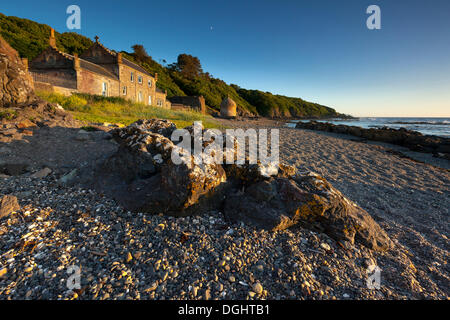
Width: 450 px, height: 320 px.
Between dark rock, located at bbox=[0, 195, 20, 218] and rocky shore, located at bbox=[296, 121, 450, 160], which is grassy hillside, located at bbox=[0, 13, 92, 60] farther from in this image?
rocky shore, located at bbox=[296, 121, 450, 160]

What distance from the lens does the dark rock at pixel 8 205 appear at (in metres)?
2.41

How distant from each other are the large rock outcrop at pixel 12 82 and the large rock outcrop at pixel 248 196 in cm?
634

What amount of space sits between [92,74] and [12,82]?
71.4ft

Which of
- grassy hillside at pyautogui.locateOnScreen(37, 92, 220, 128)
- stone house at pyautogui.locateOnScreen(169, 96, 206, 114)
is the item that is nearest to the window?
grassy hillside at pyautogui.locateOnScreen(37, 92, 220, 128)

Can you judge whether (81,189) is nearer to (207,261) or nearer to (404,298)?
(207,261)

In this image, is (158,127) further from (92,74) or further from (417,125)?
(417,125)

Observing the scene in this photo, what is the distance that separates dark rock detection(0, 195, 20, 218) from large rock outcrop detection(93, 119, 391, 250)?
38.0 inches

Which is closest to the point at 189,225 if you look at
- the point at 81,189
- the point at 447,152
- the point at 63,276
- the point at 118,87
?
the point at 63,276

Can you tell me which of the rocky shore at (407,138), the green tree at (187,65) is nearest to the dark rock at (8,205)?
the rocky shore at (407,138)

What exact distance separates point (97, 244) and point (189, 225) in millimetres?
1100

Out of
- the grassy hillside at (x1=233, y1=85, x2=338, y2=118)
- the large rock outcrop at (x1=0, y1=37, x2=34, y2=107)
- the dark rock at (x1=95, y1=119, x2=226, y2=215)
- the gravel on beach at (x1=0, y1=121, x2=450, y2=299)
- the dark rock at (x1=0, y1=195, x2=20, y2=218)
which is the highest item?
the grassy hillside at (x1=233, y1=85, x2=338, y2=118)

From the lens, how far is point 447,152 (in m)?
12.3

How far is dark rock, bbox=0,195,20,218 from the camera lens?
95.0 inches
